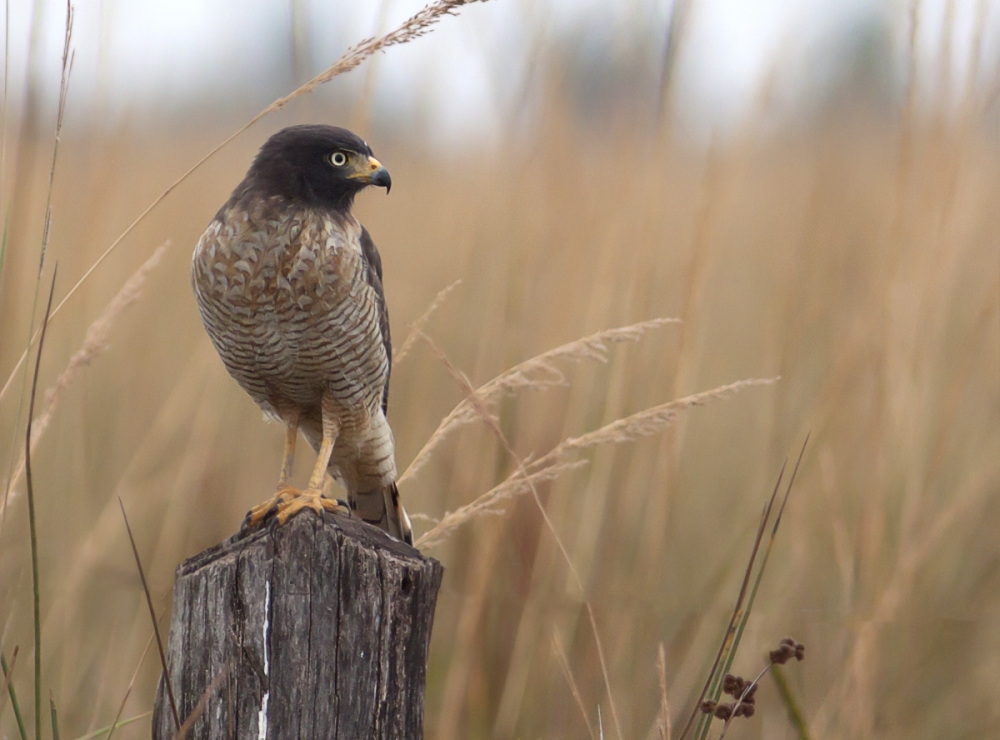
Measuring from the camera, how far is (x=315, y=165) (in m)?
2.26

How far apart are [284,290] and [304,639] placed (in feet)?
3.06

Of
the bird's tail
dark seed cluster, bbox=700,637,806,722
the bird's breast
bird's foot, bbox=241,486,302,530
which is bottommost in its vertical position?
dark seed cluster, bbox=700,637,806,722

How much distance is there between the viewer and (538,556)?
7.88 ft

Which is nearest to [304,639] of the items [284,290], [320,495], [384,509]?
[320,495]

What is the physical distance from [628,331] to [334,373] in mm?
778

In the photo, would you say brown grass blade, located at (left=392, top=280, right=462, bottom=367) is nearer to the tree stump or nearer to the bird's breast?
the bird's breast

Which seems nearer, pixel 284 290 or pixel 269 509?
pixel 269 509

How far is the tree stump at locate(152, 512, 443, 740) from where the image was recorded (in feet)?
4.37

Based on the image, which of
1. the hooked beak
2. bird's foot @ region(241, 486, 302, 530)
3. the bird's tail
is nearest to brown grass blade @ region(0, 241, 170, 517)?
bird's foot @ region(241, 486, 302, 530)

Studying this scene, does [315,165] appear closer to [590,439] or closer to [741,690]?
[590,439]

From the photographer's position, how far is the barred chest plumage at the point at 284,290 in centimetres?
207

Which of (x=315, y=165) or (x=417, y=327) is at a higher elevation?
(x=315, y=165)

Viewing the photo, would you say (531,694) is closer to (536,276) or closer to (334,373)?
(334,373)

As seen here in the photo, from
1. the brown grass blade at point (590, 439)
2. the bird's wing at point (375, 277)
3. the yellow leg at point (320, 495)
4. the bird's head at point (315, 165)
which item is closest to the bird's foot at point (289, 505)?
the yellow leg at point (320, 495)
